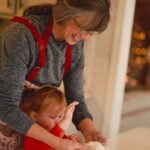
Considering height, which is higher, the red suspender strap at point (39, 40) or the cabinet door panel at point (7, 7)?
the cabinet door panel at point (7, 7)

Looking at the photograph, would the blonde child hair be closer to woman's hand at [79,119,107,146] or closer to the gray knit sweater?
the gray knit sweater

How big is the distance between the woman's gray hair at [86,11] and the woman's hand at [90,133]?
36 centimetres

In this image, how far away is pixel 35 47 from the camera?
1.04 m

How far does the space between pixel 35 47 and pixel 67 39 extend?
96mm

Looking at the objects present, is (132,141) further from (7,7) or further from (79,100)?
(7,7)

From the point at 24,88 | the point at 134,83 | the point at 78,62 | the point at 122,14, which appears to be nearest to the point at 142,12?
the point at 134,83

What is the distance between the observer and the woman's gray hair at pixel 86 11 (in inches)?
40.1

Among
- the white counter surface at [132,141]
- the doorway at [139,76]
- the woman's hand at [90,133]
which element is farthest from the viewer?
the doorway at [139,76]

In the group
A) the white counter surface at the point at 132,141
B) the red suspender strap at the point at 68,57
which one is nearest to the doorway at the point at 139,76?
the white counter surface at the point at 132,141

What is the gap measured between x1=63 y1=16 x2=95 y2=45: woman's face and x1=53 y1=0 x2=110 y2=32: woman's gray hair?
1 cm

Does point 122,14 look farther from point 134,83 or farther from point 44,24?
point 134,83

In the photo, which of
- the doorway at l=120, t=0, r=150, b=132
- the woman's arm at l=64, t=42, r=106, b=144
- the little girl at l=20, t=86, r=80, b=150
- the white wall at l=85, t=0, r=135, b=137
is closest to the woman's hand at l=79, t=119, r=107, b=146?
the woman's arm at l=64, t=42, r=106, b=144

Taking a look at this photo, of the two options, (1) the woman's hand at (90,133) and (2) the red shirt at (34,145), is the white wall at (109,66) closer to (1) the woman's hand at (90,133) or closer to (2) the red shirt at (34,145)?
(1) the woman's hand at (90,133)

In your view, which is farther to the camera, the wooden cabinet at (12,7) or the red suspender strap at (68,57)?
the wooden cabinet at (12,7)
